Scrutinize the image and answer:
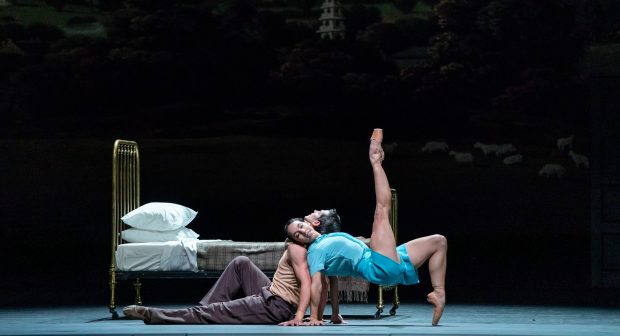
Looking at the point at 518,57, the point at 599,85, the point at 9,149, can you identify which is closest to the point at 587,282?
the point at 599,85

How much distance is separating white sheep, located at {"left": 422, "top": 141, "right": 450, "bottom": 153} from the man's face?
5.22 metres

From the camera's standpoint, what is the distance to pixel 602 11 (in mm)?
10742

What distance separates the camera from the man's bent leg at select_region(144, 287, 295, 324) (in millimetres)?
6020

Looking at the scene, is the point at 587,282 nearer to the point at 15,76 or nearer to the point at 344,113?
the point at 344,113

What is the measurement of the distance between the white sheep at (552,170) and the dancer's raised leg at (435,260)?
198 inches

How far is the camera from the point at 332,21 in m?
11.3

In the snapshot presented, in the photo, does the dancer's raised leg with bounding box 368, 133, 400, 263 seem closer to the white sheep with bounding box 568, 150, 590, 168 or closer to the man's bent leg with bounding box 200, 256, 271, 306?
the man's bent leg with bounding box 200, 256, 271, 306

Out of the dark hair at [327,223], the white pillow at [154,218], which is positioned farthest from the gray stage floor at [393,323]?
the white pillow at [154,218]

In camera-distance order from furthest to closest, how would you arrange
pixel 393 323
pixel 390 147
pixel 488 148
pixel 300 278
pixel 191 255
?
pixel 390 147 < pixel 488 148 < pixel 191 255 < pixel 393 323 < pixel 300 278

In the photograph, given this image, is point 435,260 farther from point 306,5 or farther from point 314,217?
point 306,5

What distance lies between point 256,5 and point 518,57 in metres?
2.44

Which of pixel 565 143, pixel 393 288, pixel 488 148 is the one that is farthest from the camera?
pixel 488 148

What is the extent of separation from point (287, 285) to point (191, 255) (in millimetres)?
1102

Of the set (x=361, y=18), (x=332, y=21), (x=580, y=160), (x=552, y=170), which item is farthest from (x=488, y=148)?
(x=332, y=21)
